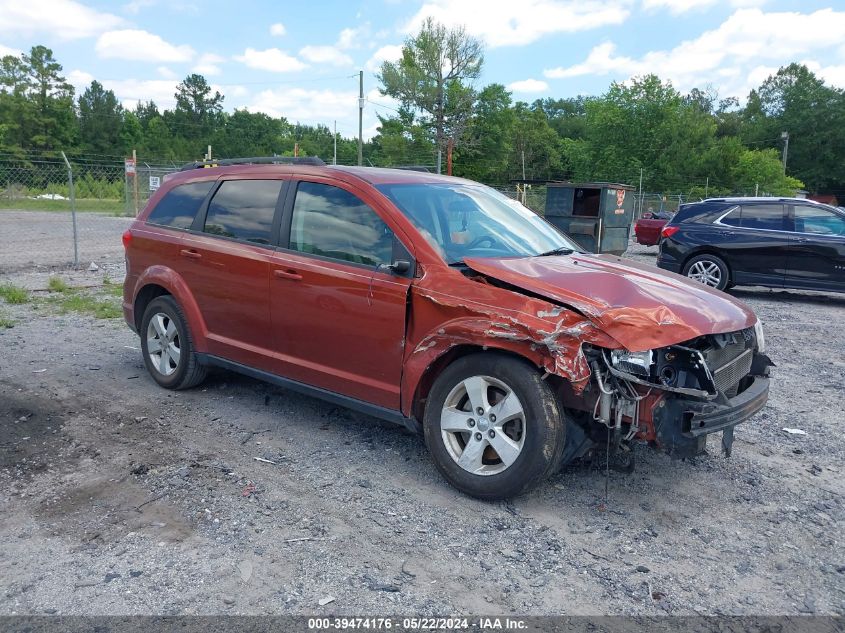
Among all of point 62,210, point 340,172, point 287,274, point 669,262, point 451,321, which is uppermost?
point 340,172

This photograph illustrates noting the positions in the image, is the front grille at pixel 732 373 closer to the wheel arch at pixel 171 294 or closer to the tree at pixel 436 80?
the wheel arch at pixel 171 294

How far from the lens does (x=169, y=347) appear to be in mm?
5723

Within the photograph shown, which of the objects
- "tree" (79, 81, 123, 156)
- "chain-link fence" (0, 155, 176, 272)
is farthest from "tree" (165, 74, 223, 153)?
"chain-link fence" (0, 155, 176, 272)

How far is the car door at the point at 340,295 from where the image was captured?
418 cm

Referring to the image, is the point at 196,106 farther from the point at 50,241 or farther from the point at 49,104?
the point at 50,241

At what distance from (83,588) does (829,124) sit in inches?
3146

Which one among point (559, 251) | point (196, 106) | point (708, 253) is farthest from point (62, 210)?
point (196, 106)

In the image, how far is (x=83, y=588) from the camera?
299cm

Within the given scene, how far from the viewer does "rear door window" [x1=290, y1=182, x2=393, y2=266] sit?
4320 millimetres

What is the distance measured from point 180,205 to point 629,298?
3.81 m

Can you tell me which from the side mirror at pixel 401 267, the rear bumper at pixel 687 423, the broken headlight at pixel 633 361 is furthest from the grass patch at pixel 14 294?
the rear bumper at pixel 687 423

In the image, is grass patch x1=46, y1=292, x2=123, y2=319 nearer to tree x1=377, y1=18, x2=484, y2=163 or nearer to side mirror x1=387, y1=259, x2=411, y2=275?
side mirror x1=387, y1=259, x2=411, y2=275

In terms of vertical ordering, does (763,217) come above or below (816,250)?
above

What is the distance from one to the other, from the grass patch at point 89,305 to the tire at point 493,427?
6.42 m
